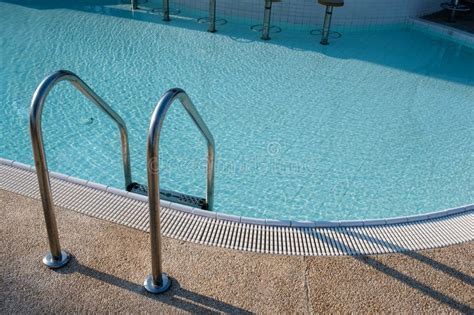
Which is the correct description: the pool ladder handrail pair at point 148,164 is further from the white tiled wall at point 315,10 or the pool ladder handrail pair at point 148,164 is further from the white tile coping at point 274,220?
the white tiled wall at point 315,10

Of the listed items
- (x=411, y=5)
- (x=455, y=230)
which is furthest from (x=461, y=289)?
(x=411, y=5)

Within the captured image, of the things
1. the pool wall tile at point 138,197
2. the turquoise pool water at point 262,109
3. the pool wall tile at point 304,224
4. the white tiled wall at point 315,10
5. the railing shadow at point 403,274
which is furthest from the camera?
the white tiled wall at point 315,10

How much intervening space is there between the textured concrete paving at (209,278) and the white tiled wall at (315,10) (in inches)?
239

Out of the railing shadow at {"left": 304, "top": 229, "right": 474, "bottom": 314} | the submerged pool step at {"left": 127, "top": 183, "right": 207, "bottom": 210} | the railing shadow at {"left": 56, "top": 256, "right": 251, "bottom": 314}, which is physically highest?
the railing shadow at {"left": 304, "top": 229, "right": 474, "bottom": 314}

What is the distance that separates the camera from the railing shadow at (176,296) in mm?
2055

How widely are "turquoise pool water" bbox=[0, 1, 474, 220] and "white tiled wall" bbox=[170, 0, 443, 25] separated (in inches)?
15.4

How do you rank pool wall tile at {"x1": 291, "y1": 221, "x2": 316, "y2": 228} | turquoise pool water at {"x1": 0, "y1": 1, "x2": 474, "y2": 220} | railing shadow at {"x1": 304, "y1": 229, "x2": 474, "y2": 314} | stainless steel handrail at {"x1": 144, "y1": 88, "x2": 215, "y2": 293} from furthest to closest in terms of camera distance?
turquoise pool water at {"x1": 0, "y1": 1, "x2": 474, "y2": 220}
pool wall tile at {"x1": 291, "y1": 221, "x2": 316, "y2": 228}
railing shadow at {"x1": 304, "y1": 229, "x2": 474, "y2": 314}
stainless steel handrail at {"x1": 144, "y1": 88, "x2": 215, "y2": 293}

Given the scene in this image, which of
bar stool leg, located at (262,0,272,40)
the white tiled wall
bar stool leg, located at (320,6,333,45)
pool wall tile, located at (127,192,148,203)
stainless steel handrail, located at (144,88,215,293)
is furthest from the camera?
the white tiled wall

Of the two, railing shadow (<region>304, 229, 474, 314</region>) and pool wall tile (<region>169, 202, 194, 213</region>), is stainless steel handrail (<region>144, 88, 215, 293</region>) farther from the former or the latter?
railing shadow (<region>304, 229, 474, 314</region>)

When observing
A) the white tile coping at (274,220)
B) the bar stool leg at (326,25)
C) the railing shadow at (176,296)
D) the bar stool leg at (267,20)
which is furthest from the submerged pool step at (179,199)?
the bar stool leg at (326,25)

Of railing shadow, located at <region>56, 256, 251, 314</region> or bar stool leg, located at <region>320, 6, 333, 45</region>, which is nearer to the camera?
railing shadow, located at <region>56, 256, 251, 314</region>

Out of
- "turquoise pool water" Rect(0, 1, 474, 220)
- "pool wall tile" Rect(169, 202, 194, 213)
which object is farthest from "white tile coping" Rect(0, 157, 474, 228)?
"turquoise pool water" Rect(0, 1, 474, 220)

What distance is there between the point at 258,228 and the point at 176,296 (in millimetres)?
684

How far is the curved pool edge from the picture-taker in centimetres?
246
